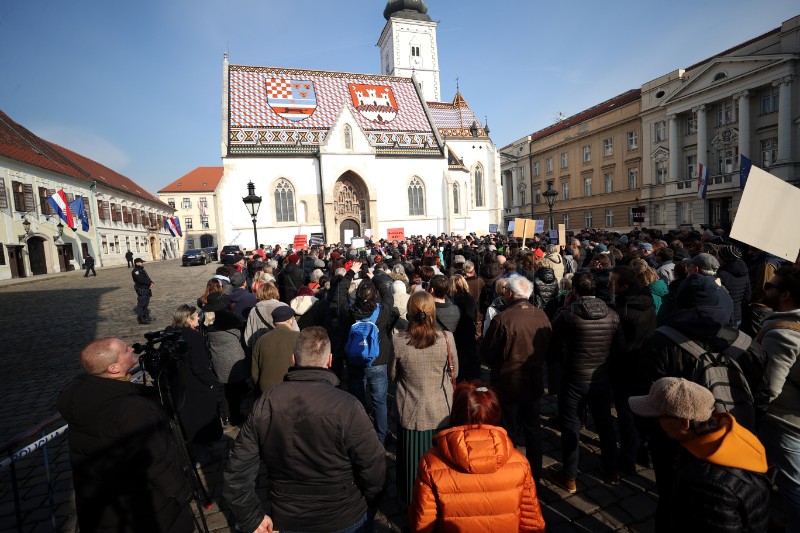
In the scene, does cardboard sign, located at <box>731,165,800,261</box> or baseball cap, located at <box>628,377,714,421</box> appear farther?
cardboard sign, located at <box>731,165,800,261</box>

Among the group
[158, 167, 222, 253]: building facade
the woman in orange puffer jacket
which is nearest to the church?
the woman in orange puffer jacket

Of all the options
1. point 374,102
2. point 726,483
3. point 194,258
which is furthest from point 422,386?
point 374,102

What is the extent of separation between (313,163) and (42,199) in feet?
60.2

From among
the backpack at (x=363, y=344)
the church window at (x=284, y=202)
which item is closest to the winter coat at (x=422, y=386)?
the backpack at (x=363, y=344)

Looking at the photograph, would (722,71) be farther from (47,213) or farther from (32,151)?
(32,151)

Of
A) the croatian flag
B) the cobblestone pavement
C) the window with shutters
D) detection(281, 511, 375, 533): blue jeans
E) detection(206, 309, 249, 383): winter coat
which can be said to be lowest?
the cobblestone pavement

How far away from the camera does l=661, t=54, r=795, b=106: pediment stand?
2453 cm

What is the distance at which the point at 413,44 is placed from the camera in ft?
166

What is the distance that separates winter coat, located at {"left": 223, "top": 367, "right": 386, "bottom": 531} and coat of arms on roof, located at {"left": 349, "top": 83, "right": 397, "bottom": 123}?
109 ft

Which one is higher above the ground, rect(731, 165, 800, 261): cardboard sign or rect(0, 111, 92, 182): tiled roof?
rect(0, 111, 92, 182): tiled roof

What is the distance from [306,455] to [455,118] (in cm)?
4054

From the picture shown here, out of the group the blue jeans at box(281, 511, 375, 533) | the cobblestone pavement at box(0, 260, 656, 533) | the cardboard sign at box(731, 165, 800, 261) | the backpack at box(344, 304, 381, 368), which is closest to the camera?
the blue jeans at box(281, 511, 375, 533)

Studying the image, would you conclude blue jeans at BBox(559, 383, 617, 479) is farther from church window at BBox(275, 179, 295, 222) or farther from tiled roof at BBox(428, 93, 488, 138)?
tiled roof at BBox(428, 93, 488, 138)

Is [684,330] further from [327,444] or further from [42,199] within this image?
[42,199]
